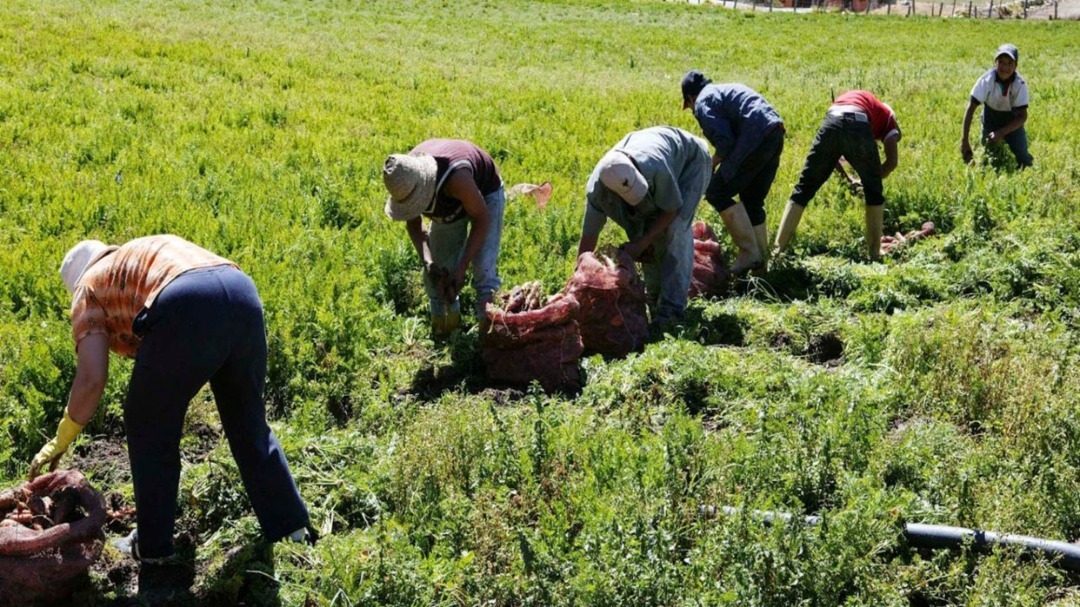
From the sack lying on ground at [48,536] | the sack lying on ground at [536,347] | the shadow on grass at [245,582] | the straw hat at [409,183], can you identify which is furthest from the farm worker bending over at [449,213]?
the sack lying on ground at [48,536]

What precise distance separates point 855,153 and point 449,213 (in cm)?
356

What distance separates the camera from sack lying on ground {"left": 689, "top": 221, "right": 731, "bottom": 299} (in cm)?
802

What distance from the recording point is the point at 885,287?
301 inches

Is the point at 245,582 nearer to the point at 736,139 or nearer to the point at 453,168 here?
the point at 453,168

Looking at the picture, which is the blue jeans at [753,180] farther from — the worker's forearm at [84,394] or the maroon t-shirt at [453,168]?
the worker's forearm at [84,394]

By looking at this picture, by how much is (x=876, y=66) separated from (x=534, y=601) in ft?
67.2

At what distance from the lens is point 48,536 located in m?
4.18

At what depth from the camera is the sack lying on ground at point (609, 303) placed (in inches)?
264

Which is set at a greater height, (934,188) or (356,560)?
(934,188)

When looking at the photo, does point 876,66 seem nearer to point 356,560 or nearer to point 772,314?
point 772,314

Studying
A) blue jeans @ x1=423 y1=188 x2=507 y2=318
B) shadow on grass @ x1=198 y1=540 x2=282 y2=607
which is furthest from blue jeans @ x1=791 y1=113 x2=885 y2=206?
shadow on grass @ x1=198 y1=540 x2=282 y2=607

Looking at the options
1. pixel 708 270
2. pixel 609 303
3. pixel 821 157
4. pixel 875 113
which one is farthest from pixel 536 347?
pixel 875 113

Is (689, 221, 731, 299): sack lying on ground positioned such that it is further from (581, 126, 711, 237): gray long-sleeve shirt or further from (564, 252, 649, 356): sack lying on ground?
(564, 252, 649, 356): sack lying on ground

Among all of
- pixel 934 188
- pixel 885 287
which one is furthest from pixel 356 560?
pixel 934 188
